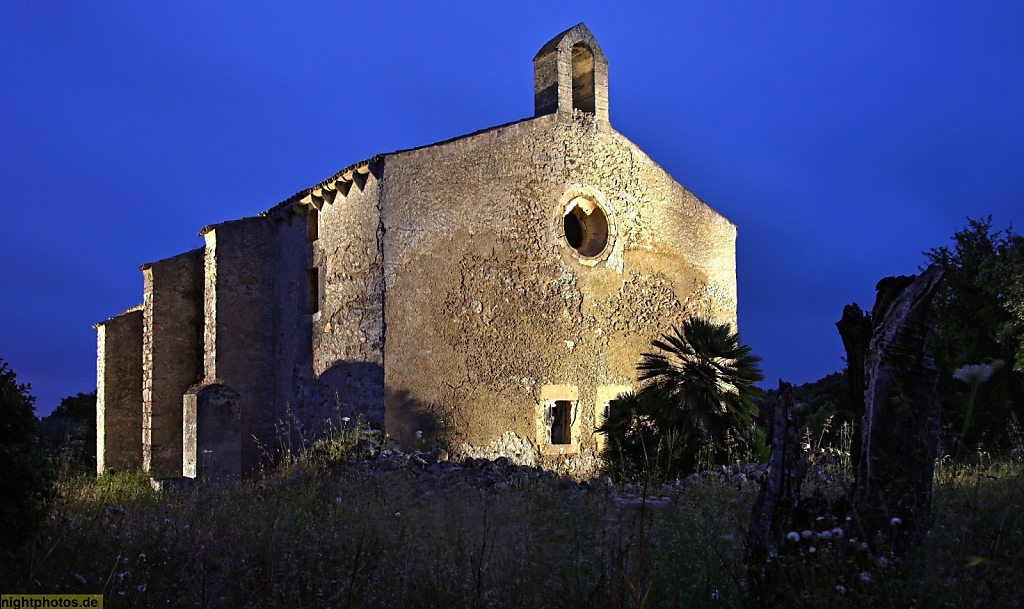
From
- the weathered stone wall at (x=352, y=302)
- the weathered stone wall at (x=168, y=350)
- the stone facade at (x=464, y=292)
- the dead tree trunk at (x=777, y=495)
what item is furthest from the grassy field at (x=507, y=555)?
the weathered stone wall at (x=168, y=350)

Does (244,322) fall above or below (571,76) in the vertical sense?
below

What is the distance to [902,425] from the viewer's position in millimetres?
4090

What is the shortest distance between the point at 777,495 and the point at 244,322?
13.4 meters

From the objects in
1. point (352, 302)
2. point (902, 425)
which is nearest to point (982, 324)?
point (352, 302)

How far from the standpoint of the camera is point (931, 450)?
4.06 metres

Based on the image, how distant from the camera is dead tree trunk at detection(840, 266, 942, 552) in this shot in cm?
403

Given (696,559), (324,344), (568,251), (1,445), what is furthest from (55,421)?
(696,559)

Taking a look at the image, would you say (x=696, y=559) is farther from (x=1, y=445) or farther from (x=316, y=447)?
(x=316, y=447)

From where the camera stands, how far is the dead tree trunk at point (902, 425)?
4.03 metres

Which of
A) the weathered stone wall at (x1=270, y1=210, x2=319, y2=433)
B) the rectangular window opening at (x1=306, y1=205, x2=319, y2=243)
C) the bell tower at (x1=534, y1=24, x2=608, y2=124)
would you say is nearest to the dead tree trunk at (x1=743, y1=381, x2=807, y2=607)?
the bell tower at (x1=534, y1=24, x2=608, y2=124)

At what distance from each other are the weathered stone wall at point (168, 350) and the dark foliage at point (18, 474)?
10374mm

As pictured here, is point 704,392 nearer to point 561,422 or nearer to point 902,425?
point 561,422

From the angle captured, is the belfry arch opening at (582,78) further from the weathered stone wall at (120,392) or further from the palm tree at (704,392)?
the weathered stone wall at (120,392)

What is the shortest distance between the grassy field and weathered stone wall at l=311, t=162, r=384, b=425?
4.80 m
